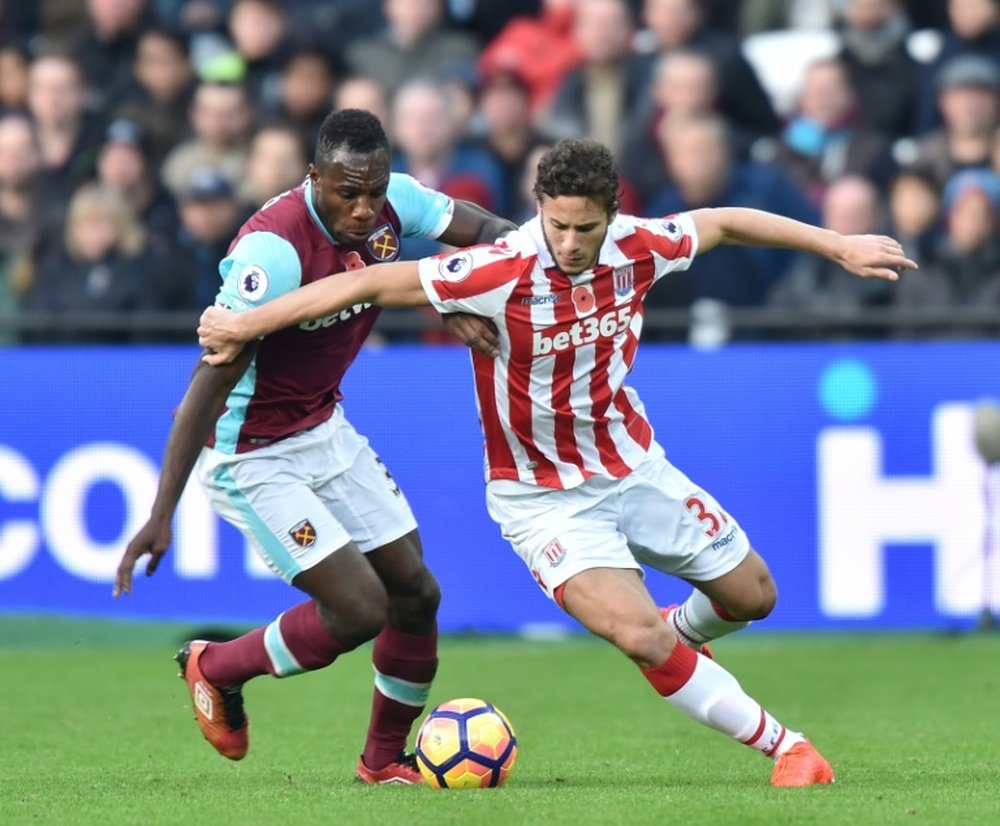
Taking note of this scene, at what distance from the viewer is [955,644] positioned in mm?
11250

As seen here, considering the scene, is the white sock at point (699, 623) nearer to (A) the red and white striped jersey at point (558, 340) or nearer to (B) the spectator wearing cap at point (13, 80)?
(A) the red and white striped jersey at point (558, 340)

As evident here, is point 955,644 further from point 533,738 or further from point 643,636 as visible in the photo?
point 643,636

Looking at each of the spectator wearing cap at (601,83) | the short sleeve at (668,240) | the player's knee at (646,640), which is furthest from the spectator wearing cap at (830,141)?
the player's knee at (646,640)

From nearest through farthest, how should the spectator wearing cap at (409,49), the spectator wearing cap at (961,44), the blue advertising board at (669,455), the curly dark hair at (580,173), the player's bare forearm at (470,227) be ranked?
the curly dark hair at (580,173), the player's bare forearm at (470,227), the blue advertising board at (669,455), the spectator wearing cap at (961,44), the spectator wearing cap at (409,49)

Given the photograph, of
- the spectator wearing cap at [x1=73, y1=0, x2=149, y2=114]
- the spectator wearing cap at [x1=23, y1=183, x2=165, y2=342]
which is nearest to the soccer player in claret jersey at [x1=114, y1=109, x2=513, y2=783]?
the spectator wearing cap at [x1=23, y1=183, x2=165, y2=342]

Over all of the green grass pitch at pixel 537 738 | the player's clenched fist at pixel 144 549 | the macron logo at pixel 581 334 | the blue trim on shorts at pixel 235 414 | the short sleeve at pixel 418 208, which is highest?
the short sleeve at pixel 418 208

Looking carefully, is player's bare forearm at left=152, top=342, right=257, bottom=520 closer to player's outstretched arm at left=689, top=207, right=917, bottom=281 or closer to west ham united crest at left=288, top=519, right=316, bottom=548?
west ham united crest at left=288, top=519, right=316, bottom=548

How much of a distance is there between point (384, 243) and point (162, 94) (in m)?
7.77

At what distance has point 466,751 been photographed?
6.77 metres

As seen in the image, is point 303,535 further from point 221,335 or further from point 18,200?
point 18,200

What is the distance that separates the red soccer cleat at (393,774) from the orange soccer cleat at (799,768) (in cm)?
135

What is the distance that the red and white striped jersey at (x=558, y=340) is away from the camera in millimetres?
6535

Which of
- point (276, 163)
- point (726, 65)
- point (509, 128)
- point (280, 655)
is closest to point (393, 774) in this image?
point (280, 655)

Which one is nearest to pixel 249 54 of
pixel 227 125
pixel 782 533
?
pixel 227 125
